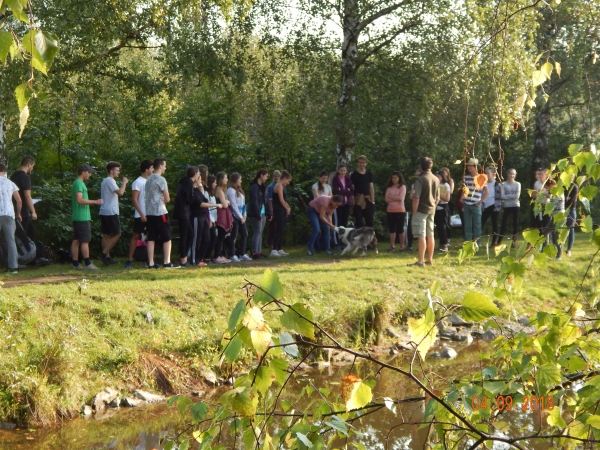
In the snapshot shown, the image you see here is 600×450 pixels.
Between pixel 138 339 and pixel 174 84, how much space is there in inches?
376

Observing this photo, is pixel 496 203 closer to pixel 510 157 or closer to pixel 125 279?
pixel 510 157

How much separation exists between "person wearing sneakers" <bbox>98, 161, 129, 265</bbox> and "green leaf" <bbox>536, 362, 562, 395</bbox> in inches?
444

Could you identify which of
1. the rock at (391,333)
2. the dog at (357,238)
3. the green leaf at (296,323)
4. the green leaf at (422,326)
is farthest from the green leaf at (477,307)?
the dog at (357,238)

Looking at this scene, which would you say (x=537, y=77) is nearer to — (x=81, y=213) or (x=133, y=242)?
(x=81, y=213)

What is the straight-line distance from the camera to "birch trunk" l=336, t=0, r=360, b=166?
1948 cm

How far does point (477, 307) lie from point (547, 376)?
3.27 feet

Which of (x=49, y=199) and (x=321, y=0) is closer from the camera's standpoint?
(x=49, y=199)

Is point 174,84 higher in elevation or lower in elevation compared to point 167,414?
higher

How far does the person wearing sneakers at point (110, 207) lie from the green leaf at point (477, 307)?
38.8 ft

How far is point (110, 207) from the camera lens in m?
14.7

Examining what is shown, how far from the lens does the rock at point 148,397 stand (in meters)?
9.45

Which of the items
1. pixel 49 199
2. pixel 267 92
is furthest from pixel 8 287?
pixel 267 92

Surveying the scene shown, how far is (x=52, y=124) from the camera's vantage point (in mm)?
17859

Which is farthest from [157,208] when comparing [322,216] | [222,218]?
[322,216]
